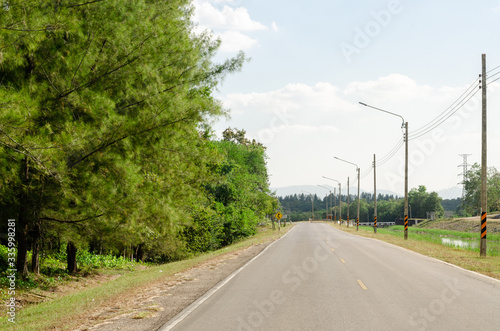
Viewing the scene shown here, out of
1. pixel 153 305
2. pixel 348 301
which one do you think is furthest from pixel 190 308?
pixel 348 301

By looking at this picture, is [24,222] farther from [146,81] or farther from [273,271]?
[273,271]

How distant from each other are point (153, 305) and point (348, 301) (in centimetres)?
401

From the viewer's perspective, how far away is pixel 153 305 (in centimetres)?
896

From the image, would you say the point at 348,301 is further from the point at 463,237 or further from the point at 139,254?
the point at 463,237

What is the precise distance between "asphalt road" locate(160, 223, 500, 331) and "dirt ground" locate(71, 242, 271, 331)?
1.23ft

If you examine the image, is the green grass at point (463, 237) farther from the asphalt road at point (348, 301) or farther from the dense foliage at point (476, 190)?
the dense foliage at point (476, 190)

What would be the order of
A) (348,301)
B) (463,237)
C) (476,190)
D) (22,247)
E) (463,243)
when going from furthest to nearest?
(476,190)
(463,237)
(463,243)
(22,247)
(348,301)

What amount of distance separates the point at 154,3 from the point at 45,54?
371 centimetres

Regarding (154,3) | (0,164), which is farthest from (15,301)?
(154,3)

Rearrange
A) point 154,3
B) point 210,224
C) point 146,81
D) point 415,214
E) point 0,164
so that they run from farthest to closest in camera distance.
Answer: point 415,214 < point 210,224 < point 154,3 < point 146,81 < point 0,164

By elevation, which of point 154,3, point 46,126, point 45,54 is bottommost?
point 46,126

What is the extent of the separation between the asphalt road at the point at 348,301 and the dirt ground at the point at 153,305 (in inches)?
14.7

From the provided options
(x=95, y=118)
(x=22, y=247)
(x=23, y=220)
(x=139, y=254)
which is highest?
(x=95, y=118)

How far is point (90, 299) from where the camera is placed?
10.2 metres
